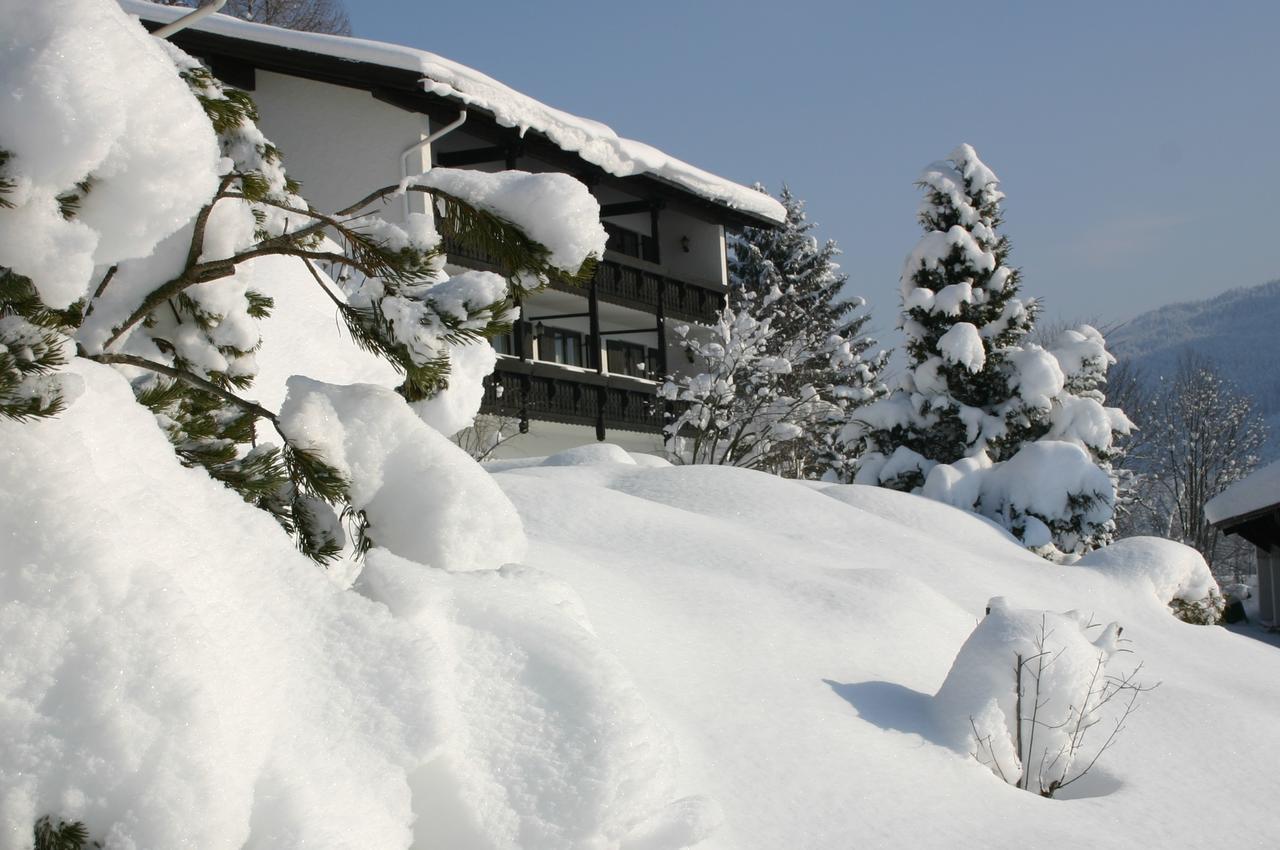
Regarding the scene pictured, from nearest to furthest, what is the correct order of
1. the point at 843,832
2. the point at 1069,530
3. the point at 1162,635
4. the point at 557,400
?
the point at 843,832, the point at 1162,635, the point at 1069,530, the point at 557,400

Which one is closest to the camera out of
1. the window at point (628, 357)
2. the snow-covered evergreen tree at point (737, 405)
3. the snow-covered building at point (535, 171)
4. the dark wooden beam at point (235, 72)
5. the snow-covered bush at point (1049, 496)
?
the snow-covered building at point (535, 171)

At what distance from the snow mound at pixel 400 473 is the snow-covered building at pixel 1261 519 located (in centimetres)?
2040

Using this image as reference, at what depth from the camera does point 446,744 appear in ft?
8.48

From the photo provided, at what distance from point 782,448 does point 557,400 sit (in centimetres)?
575

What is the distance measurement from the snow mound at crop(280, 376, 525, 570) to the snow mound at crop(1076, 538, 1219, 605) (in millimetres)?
7764

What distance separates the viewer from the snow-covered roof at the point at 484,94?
15906 millimetres

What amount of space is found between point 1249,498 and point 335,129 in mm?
16831

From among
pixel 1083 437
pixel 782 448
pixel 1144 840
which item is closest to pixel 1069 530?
pixel 1083 437

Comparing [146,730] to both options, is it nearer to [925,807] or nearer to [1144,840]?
[925,807]

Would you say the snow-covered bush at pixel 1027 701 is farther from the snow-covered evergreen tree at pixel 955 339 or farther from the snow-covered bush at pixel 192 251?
the snow-covered evergreen tree at pixel 955 339

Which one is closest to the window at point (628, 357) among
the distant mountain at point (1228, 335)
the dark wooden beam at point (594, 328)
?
the dark wooden beam at point (594, 328)

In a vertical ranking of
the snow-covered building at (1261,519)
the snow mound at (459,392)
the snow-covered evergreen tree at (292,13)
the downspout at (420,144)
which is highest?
the snow-covered evergreen tree at (292,13)

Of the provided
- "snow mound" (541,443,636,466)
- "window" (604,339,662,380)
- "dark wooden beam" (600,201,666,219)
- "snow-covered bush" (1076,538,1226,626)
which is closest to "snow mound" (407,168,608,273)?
"snow mound" (541,443,636,466)

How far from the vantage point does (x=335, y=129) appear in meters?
17.8
